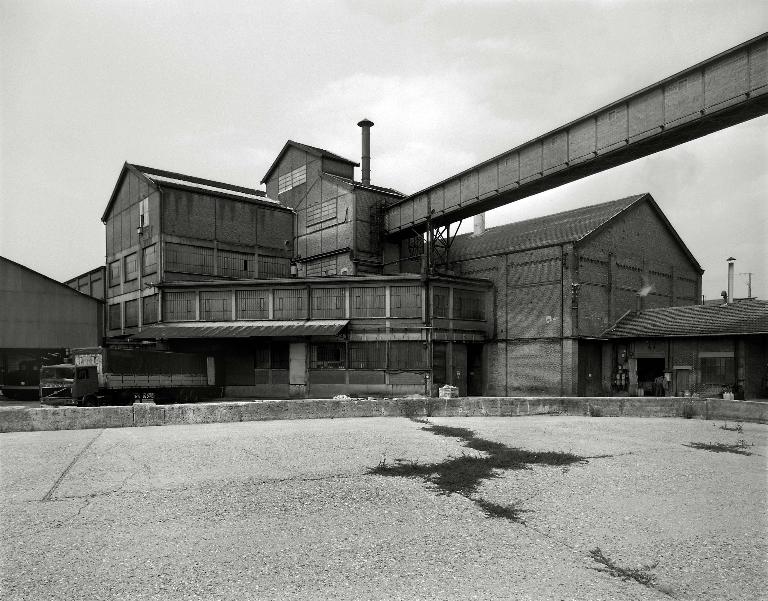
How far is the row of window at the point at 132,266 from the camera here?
3456cm

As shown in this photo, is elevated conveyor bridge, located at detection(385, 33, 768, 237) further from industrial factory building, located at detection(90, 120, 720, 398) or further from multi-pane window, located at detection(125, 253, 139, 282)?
multi-pane window, located at detection(125, 253, 139, 282)

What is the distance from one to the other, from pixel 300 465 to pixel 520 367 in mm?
21013

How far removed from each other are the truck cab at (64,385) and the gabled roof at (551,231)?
21664 millimetres

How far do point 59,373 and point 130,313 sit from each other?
17.3 metres

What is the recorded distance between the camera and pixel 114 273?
39.1 meters

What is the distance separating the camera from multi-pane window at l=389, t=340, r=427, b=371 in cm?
2792

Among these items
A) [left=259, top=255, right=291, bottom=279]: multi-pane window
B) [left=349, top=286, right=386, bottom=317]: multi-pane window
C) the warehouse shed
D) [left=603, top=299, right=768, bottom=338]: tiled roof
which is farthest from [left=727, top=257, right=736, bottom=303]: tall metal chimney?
the warehouse shed

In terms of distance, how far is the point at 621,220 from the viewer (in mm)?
30094

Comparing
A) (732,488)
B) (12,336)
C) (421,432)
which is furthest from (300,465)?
(12,336)

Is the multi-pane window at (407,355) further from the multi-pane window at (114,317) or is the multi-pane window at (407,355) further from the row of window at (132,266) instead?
the multi-pane window at (114,317)

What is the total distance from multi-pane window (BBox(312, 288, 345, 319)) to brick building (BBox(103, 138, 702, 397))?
58 millimetres

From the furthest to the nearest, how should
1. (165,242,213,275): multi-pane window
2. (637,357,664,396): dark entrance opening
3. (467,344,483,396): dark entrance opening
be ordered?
(165,242,213,275): multi-pane window → (467,344,483,396): dark entrance opening → (637,357,664,396): dark entrance opening

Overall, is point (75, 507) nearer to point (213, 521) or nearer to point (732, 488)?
point (213, 521)

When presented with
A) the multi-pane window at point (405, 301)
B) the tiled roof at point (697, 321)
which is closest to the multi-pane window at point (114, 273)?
the multi-pane window at point (405, 301)
